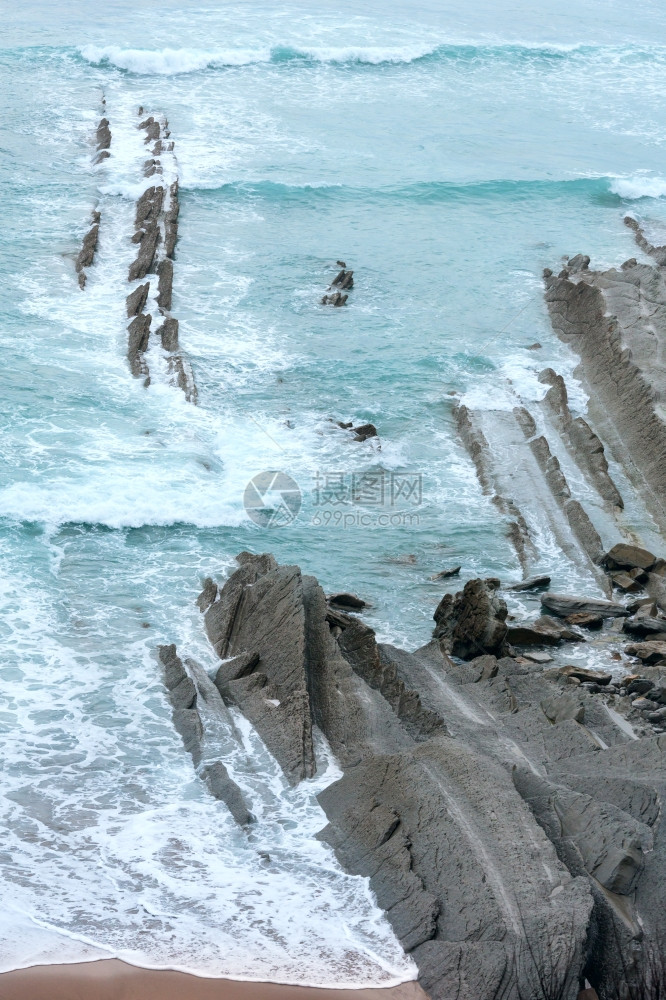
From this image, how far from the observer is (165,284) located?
26.5m

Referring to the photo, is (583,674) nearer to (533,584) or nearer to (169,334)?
(533,584)

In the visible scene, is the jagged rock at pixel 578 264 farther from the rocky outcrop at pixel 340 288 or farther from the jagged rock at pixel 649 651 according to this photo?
the jagged rock at pixel 649 651

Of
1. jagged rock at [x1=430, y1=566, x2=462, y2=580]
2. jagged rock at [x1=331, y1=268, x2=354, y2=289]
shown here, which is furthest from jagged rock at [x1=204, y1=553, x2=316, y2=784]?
jagged rock at [x1=331, y1=268, x2=354, y2=289]

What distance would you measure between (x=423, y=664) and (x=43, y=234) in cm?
1956

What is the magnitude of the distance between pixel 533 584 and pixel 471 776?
638 centimetres

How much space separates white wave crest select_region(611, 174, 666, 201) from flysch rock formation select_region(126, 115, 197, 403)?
15274mm

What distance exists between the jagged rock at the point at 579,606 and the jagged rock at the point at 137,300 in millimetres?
13043

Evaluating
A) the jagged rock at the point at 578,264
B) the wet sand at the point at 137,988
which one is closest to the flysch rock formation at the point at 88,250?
the jagged rock at the point at 578,264

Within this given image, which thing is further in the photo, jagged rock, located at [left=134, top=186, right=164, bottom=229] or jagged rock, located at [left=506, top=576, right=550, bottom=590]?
jagged rock, located at [left=134, top=186, right=164, bottom=229]

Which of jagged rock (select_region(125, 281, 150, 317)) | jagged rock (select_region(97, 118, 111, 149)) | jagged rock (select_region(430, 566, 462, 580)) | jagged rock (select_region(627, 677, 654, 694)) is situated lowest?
jagged rock (select_region(430, 566, 462, 580))

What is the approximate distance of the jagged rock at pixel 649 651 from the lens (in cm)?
1489

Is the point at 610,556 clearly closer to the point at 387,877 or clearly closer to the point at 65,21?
the point at 387,877

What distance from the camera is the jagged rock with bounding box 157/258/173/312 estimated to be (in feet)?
84.4

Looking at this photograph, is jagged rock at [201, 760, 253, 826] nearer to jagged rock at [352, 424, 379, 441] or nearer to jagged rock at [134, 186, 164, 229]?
jagged rock at [352, 424, 379, 441]
